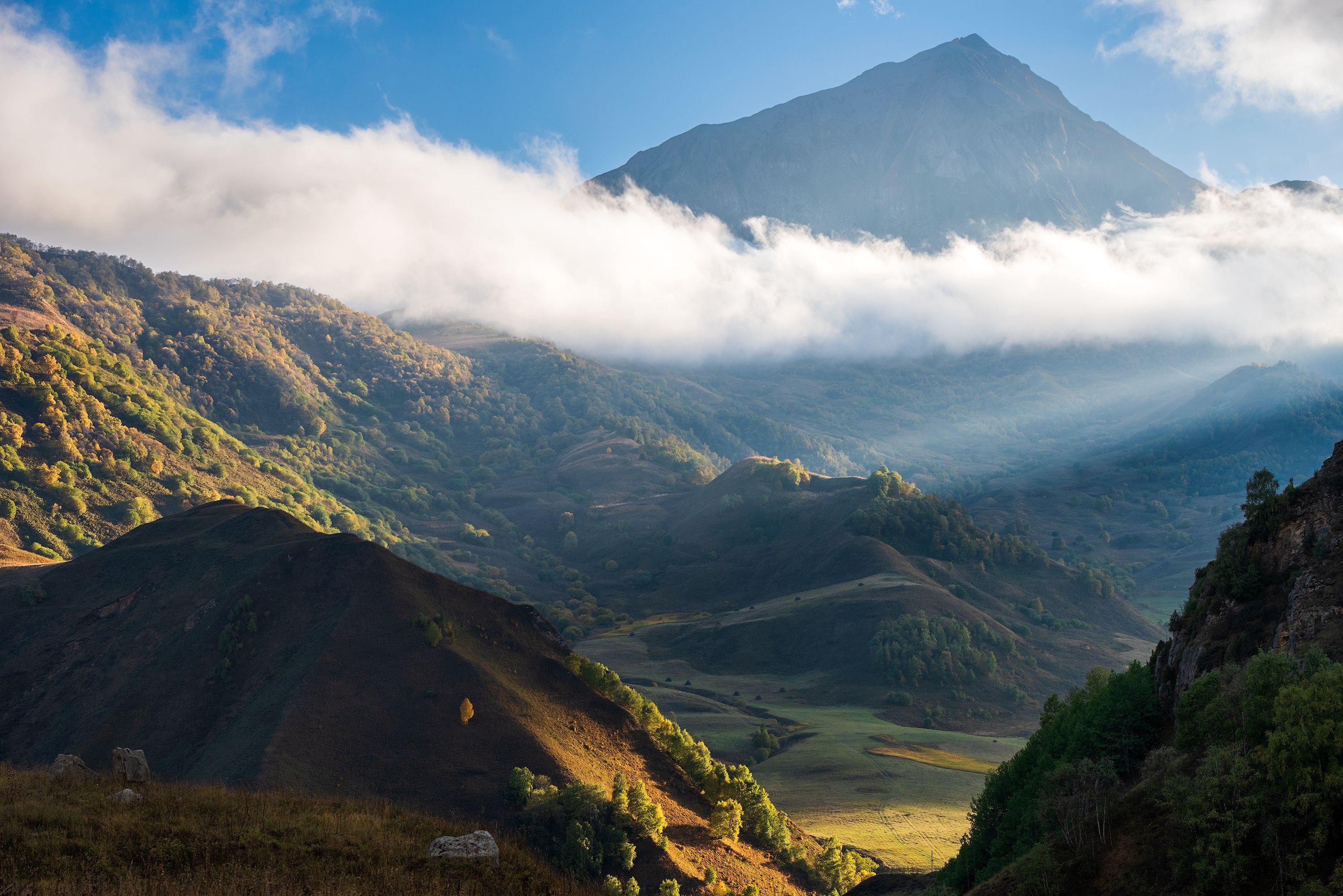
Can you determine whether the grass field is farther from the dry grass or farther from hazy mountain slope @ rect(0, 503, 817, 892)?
hazy mountain slope @ rect(0, 503, 817, 892)

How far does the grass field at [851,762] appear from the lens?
8538 centimetres

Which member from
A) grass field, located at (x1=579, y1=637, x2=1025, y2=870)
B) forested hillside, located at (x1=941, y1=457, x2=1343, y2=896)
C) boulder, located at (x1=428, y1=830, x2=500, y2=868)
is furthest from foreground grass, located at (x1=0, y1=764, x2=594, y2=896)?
grass field, located at (x1=579, y1=637, x2=1025, y2=870)

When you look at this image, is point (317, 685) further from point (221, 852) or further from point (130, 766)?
point (221, 852)

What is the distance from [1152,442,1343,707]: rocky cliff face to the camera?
3450 centimetres

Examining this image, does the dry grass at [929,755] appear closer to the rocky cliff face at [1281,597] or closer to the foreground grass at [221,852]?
the rocky cliff face at [1281,597]

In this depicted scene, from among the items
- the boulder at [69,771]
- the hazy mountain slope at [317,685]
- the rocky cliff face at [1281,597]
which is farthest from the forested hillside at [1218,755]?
the boulder at [69,771]

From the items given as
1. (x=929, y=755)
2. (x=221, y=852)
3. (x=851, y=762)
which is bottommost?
(x=929, y=755)

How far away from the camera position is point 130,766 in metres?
34.7

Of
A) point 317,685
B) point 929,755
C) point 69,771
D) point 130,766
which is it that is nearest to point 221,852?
point 69,771

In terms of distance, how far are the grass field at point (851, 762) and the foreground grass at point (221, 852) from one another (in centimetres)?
6385

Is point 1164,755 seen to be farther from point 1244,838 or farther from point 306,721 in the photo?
point 306,721

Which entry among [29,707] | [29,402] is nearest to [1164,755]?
[29,707]

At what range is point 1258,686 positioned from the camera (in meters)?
29.5

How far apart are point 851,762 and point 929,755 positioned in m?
15.7
